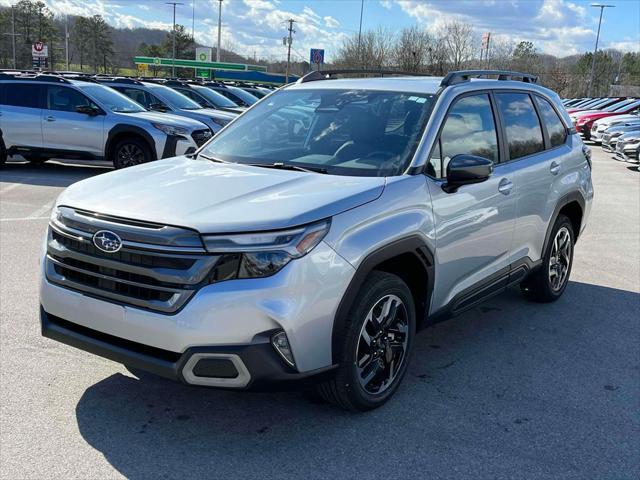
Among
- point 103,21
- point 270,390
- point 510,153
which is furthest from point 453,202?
point 103,21

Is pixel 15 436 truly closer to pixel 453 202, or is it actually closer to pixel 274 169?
pixel 274 169

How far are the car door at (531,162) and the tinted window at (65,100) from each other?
9.57 meters

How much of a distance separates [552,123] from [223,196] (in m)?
3.50

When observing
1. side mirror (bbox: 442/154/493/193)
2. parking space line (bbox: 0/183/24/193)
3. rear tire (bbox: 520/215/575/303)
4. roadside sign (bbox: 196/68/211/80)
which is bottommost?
parking space line (bbox: 0/183/24/193)

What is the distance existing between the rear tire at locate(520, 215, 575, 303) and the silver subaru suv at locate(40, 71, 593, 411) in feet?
1.91

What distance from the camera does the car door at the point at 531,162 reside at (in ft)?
16.0

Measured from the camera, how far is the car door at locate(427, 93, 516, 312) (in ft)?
13.0

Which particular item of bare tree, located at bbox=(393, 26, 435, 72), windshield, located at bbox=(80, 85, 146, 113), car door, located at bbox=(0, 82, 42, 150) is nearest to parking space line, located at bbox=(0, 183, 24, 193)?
car door, located at bbox=(0, 82, 42, 150)

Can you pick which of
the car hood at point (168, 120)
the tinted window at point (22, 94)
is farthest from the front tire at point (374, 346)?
the tinted window at point (22, 94)

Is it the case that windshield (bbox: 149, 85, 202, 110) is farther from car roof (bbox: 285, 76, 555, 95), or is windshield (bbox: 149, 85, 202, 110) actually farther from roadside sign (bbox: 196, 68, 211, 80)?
roadside sign (bbox: 196, 68, 211, 80)

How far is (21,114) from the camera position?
12641 mm

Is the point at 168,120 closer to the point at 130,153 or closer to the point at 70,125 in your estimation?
the point at 130,153

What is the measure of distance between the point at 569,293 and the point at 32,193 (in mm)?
8188

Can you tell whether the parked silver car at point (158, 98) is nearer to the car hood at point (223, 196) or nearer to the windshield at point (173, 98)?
the windshield at point (173, 98)
